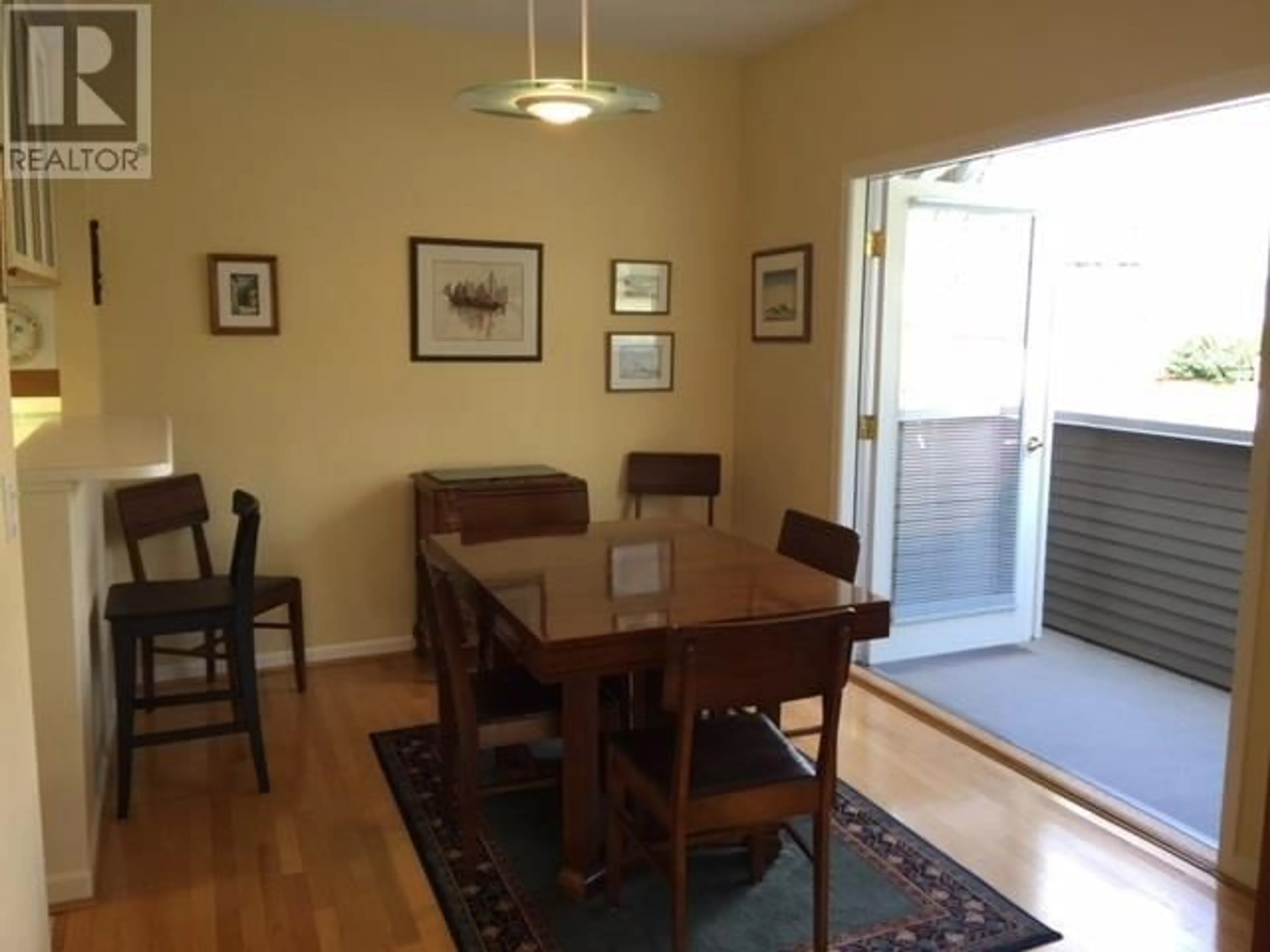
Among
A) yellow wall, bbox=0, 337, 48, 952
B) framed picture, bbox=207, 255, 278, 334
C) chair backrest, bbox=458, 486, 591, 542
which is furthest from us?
framed picture, bbox=207, 255, 278, 334

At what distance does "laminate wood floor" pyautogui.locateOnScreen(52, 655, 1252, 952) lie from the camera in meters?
2.43

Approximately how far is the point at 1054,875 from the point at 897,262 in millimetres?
2366

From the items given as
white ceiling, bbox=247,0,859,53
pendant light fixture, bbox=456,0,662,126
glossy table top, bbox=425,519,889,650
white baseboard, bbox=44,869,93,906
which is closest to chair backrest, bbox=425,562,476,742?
glossy table top, bbox=425,519,889,650

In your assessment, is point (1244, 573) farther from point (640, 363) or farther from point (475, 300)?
point (475, 300)

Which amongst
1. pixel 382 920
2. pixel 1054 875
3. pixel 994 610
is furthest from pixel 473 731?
pixel 994 610

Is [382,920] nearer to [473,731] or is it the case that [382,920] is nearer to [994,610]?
[473,731]

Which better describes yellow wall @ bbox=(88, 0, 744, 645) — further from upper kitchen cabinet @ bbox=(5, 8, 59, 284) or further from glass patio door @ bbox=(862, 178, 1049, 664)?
glass patio door @ bbox=(862, 178, 1049, 664)

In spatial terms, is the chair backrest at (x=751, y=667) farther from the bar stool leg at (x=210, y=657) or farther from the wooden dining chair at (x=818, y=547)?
the bar stool leg at (x=210, y=657)

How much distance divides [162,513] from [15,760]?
2.17 metres

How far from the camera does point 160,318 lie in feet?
13.0

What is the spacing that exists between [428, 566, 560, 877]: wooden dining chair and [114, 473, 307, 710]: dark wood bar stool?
120 cm

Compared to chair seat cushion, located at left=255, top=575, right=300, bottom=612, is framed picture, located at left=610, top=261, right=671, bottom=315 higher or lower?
higher

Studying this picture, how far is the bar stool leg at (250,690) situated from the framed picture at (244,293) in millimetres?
1457

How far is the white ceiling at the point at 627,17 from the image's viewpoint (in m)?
3.90
